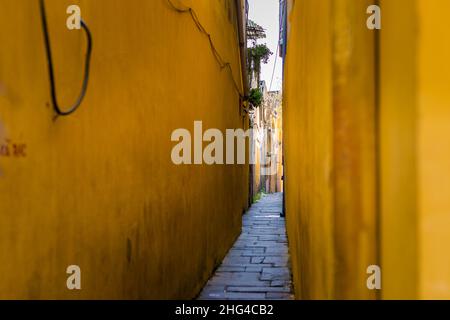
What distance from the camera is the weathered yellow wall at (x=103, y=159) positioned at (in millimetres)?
1954

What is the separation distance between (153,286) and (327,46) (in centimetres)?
259

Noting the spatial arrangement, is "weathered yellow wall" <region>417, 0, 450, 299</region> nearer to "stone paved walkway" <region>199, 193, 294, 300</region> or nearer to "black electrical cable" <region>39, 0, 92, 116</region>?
"black electrical cable" <region>39, 0, 92, 116</region>

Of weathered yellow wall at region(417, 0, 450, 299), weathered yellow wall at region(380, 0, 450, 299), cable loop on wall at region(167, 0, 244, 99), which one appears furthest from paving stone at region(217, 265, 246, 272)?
weathered yellow wall at region(417, 0, 450, 299)

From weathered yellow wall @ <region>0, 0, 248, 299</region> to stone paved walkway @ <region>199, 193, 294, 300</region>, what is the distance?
23.4 inches

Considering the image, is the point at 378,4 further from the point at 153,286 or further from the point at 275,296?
the point at 275,296

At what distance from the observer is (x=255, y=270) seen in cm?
747

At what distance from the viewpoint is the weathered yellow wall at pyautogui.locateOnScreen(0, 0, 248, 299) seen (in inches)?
76.9

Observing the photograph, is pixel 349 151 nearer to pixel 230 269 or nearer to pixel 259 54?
pixel 230 269

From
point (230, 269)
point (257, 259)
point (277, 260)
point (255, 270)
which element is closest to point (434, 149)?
point (255, 270)

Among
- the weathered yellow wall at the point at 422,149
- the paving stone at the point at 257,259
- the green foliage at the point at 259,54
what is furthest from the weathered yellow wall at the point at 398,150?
the green foliage at the point at 259,54

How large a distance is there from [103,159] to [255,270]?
5027mm

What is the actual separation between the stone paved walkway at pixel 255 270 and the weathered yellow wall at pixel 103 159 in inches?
23.4

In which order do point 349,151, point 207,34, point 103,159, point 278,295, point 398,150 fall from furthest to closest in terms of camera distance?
point 207,34 < point 278,295 < point 103,159 < point 349,151 < point 398,150

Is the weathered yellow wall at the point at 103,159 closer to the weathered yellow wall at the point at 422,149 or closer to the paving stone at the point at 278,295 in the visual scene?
the paving stone at the point at 278,295
